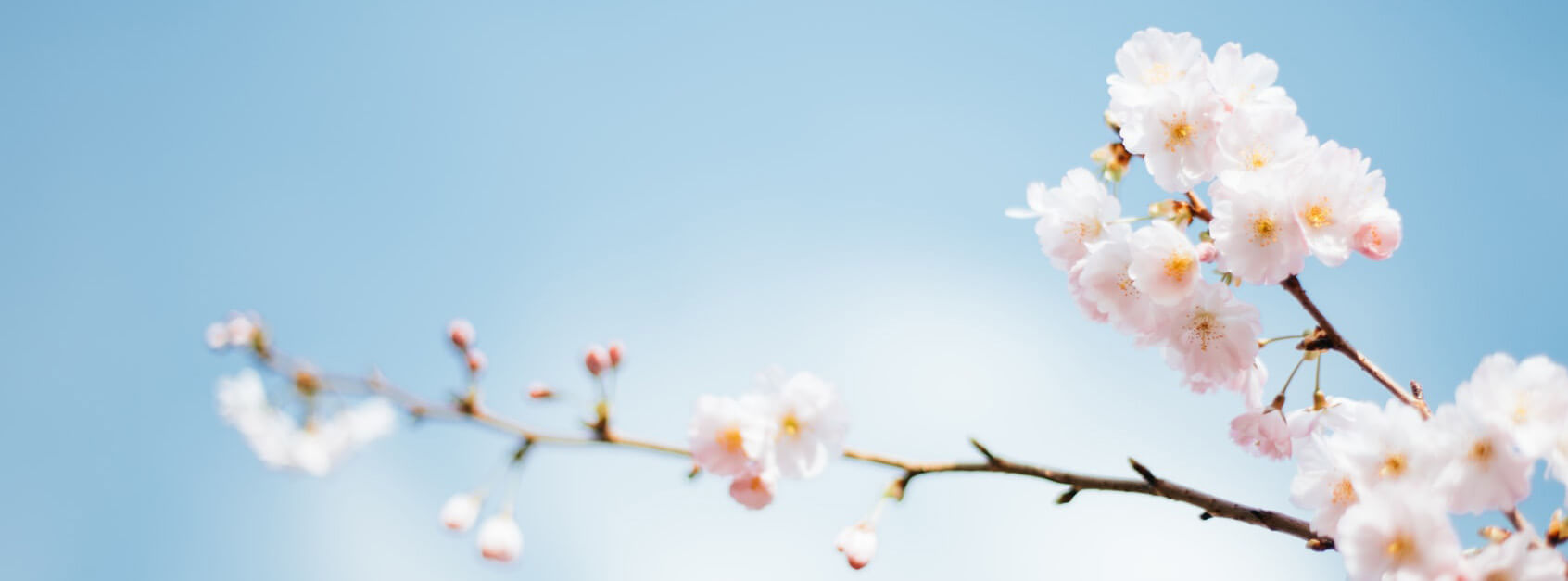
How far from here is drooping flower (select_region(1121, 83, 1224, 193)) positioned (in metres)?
1.71

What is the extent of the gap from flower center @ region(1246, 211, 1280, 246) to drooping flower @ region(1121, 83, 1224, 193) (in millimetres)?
185

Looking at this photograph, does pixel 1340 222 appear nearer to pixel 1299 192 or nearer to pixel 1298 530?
pixel 1299 192

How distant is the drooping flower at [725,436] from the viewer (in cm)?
145

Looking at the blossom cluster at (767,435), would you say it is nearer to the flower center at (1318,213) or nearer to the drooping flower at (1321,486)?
the drooping flower at (1321,486)

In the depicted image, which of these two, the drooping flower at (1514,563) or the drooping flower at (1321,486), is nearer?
the drooping flower at (1514,563)

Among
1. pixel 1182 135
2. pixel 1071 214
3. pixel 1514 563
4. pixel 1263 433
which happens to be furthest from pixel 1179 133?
pixel 1514 563

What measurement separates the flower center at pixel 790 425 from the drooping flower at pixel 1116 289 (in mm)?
656

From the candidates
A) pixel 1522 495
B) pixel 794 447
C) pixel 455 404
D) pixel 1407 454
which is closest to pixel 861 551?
pixel 794 447

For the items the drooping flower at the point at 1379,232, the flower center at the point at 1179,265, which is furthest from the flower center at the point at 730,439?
the drooping flower at the point at 1379,232

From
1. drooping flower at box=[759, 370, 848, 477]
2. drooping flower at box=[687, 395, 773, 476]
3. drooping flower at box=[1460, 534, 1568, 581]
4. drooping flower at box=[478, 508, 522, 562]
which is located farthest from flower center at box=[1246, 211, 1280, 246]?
drooping flower at box=[478, 508, 522, 562]

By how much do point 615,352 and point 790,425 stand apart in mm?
345

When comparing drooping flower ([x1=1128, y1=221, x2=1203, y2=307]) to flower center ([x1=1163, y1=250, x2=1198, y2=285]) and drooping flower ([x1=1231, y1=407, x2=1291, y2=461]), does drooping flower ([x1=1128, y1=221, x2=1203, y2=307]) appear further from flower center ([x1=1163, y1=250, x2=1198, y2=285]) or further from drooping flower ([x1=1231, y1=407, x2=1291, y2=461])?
drooping flower ([x1=1231, y1=407, x2=1291, y2=461])

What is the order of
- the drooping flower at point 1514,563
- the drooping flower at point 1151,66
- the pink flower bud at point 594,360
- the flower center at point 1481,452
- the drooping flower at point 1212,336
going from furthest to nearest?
the drooping flower at point 1151,66 < the drooping flower at point 1212,336 < the pink flower bud at point 594,360 < the flower center at point 1481,452 < the drooping flower at point 1514,563

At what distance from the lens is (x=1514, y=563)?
1.12m
